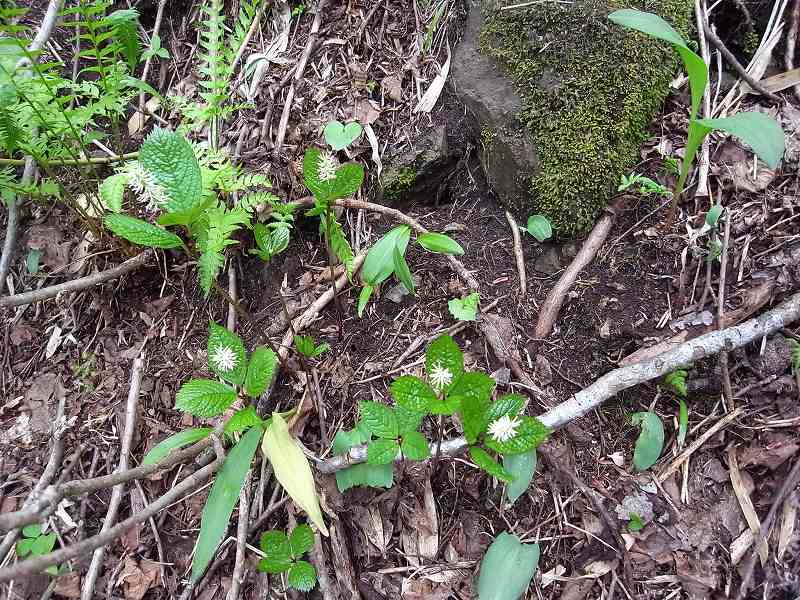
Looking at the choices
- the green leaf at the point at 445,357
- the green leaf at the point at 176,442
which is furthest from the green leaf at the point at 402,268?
the green leaf at the point at 176,442

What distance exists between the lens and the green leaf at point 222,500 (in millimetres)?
1530

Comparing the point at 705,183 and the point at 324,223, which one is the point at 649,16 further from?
the point at 324,223

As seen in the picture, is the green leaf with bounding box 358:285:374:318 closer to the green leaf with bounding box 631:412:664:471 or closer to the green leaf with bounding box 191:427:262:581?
the green leaf with bounding box 191:427:262:581

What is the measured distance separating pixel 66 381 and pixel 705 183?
2856 millimetres

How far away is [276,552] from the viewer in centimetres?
172

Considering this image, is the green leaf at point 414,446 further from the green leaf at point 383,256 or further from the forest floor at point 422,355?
the green leaf at point 383,256

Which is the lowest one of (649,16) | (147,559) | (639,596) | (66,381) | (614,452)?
(147,559)

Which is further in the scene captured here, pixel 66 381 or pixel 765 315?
pixel 66 381

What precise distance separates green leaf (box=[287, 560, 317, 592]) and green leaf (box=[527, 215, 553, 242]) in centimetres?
147

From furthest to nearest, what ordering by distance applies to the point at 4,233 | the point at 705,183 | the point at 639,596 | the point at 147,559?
the point at 4,233 → the point at 705,183 → the point at 147,559 → the point at 639,596

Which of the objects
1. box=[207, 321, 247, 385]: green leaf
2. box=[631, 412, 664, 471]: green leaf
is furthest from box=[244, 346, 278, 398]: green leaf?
box=[631, 412, 664, 471]: green leaf

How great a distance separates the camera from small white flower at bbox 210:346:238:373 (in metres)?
1.65

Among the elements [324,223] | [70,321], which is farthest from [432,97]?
[70,321]

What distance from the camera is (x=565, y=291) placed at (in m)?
2.00
